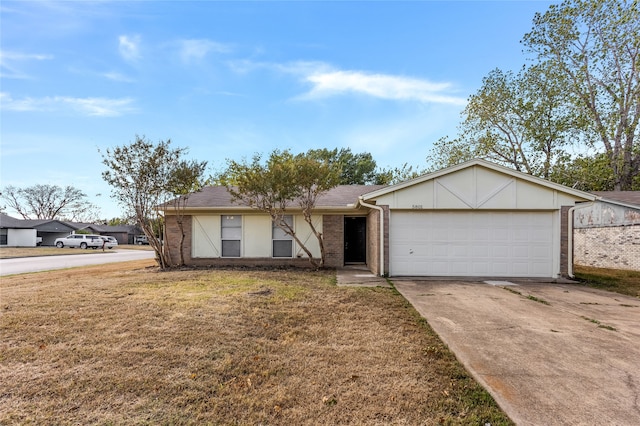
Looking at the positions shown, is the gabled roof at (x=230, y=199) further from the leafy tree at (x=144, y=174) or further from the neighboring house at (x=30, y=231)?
the neighboring house at (x=30, y=231)

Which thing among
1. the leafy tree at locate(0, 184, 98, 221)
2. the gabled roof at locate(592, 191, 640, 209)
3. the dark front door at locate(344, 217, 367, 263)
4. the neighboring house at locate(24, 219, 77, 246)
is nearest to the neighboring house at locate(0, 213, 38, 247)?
the neighboring house at locate(24, 219, 77, 246)

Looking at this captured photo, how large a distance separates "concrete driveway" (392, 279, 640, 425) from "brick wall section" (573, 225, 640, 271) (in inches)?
288

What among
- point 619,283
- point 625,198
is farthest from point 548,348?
point 625,198

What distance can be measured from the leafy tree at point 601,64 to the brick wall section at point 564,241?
1588cm

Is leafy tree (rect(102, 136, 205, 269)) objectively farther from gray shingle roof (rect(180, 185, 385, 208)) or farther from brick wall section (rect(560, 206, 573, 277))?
brick wall section (rect(560, 206, 573, 277))

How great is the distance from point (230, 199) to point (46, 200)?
200 ft

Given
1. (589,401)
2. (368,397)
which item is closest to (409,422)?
(368,397)

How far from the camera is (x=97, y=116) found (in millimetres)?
14234

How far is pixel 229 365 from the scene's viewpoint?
12.3 feet

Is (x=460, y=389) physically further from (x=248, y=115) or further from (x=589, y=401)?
(x=248, y=115)

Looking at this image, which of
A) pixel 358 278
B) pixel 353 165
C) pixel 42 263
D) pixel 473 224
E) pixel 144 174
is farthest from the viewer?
pixel 353 165

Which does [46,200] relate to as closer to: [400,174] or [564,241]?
[400,174]

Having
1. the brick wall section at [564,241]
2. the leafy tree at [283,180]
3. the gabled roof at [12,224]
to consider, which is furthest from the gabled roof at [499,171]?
the gabled roof at [12,224]

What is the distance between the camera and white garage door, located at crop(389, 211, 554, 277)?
33.6 ft
